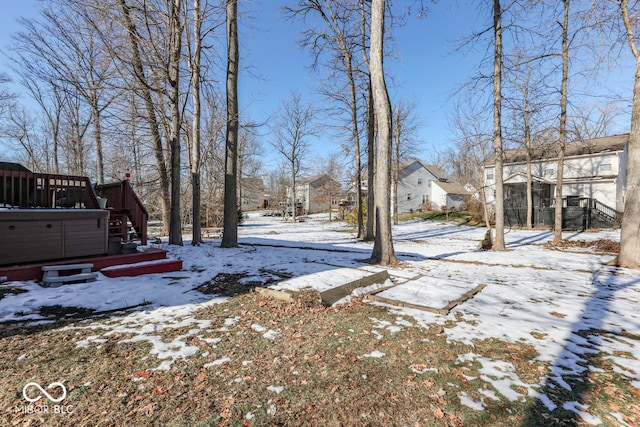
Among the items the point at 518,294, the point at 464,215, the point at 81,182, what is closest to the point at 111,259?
the point at 81,182

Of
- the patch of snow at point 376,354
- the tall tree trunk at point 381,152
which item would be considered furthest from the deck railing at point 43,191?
the tall tree trunk at point 381,152

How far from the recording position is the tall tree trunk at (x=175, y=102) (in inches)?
326

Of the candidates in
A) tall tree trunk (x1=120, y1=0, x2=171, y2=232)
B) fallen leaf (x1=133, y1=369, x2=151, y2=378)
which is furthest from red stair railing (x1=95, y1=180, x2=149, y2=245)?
fallen leaf (x1=133, y1=369, x2=151, y2=378)

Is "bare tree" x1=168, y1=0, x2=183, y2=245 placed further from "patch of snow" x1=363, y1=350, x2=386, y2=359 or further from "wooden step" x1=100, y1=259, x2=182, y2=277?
"patch of snow" x1=363, y1=350, x2=386, y2=359

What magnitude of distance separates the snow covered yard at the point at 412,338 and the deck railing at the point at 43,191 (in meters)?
1.68

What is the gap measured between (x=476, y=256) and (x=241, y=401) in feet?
28.4

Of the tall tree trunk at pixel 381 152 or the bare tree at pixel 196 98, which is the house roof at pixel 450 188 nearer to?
the tall tree trunk at pixel 381 152

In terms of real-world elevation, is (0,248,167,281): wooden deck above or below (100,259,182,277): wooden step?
above

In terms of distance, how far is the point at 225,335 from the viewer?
3.06 m

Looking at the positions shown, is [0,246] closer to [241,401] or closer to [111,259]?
[111,259]

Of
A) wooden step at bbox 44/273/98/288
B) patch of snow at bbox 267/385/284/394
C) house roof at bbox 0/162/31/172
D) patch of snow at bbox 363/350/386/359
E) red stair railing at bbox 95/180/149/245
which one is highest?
house roof at bbox 0/162/31/172

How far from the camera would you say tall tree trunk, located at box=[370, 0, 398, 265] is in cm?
698

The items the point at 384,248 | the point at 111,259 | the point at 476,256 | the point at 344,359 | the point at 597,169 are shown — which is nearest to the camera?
the point at 344,359

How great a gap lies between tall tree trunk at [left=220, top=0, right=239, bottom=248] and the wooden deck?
10.4ft
